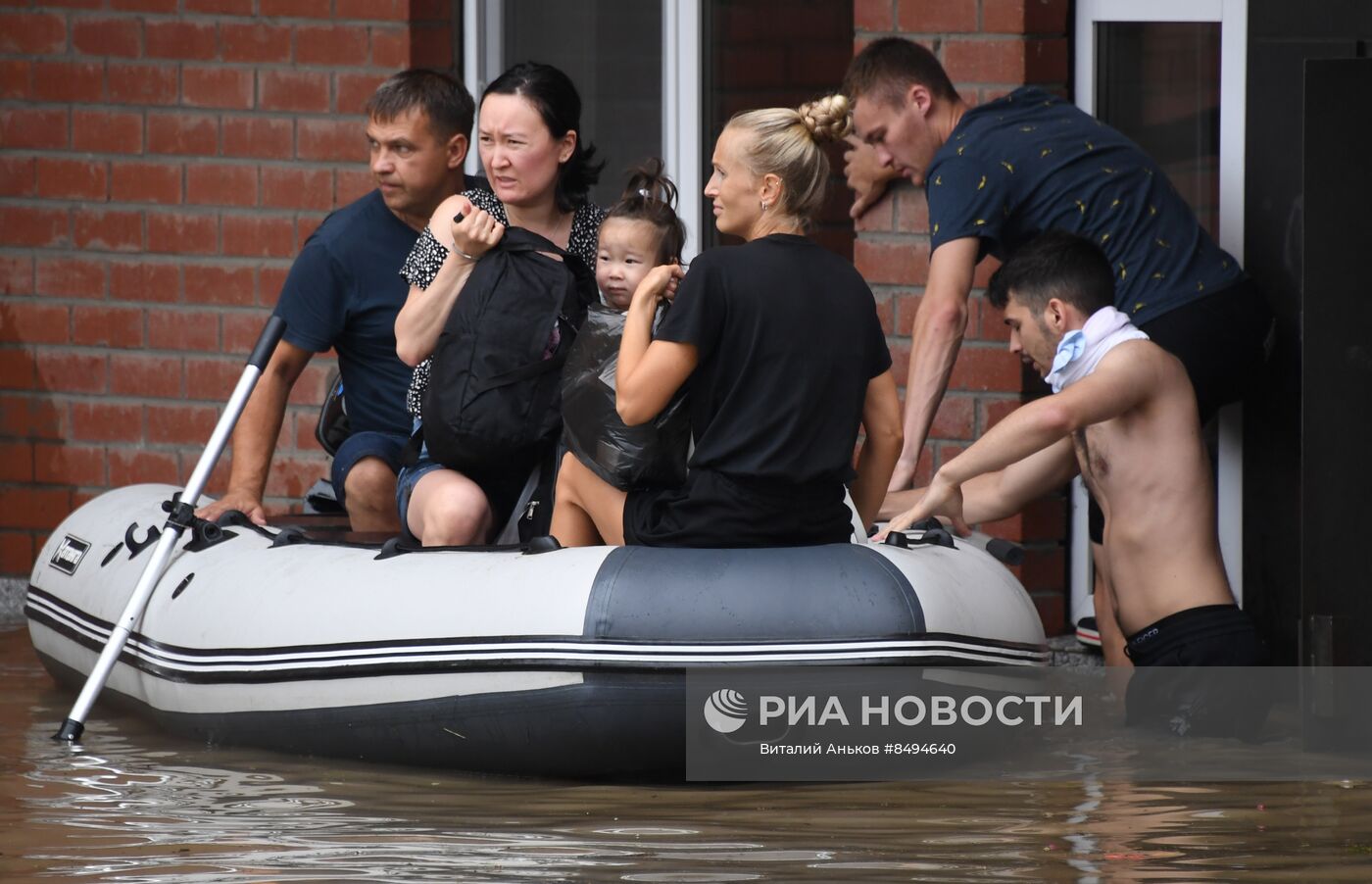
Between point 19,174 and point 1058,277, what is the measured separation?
372cm

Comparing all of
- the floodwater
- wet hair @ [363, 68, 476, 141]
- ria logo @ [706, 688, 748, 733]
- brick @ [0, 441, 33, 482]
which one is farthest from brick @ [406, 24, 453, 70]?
ria logo @ [706, 688, 748, 733]

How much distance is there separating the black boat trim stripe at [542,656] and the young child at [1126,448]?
41 centimetres

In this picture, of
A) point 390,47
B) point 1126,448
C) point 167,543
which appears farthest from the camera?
point 390,47

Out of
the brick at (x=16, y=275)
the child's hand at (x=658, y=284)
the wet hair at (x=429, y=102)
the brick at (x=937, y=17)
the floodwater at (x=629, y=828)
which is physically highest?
the brick at (x=937, y=17)

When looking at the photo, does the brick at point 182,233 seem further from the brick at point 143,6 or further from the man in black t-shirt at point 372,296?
the man in black t-shirt at point 372,296

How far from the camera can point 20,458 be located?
6.69 meters

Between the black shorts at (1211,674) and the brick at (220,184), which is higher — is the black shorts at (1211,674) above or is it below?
below

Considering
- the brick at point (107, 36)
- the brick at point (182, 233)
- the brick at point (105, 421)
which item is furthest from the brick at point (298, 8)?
the brick at point (105, 421)

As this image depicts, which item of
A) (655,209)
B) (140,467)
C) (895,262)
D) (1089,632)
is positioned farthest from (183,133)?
(1089,632)

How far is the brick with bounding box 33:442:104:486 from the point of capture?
21.8 feet

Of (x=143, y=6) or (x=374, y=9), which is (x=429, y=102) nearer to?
(x=374, y=9)

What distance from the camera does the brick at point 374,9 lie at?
6230mm

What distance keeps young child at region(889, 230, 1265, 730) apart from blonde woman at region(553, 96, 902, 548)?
45 cm

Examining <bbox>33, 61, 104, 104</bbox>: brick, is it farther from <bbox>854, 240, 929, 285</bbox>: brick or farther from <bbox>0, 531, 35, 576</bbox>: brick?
<bbox>854, 240, 929, 285</bbox>: brick
